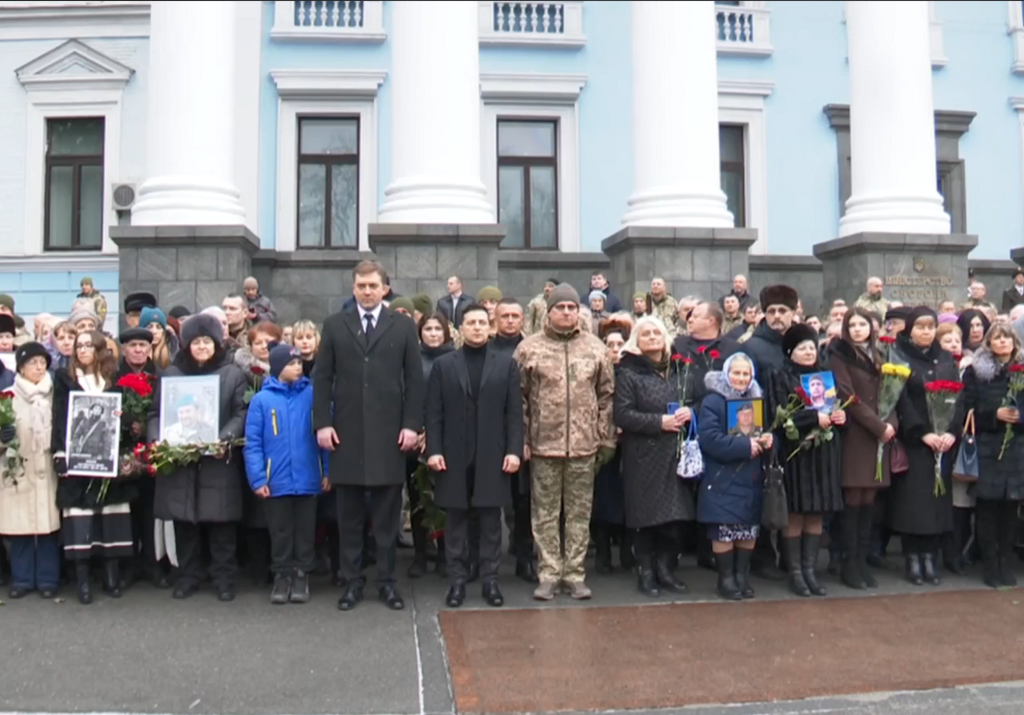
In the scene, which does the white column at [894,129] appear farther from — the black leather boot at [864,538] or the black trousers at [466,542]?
the black trousers at [466,542]

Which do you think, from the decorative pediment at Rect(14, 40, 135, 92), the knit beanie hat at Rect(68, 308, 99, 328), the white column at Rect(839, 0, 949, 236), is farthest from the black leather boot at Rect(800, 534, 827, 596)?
the decorative pediment at Rect(14, 40, 135, 92)

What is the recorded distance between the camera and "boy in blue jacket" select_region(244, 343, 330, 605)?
6711mm

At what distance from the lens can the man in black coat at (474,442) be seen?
6672mm

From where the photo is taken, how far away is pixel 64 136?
19.2 metres

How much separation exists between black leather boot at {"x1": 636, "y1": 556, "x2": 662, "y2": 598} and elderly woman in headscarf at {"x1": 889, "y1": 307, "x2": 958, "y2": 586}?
1.86 m

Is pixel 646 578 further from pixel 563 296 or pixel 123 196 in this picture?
pixel 123 196

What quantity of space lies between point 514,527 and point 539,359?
5.01ft

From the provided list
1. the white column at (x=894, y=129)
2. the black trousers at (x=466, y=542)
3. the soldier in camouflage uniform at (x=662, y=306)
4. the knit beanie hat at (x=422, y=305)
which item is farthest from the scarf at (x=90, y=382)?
the white column at (x=894, y=129)

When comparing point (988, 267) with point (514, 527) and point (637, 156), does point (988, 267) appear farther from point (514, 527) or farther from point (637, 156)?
point (514, 527)

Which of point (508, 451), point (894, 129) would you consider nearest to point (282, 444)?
point (508, 451)

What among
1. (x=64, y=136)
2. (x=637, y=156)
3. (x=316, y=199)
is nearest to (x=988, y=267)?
(x=637, y=156)

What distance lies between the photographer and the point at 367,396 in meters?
6.56

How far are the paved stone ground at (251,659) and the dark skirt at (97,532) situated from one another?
12.7 inches

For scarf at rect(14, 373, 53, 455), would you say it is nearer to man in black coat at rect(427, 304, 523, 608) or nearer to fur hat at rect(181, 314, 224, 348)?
fur hat at rect(181, 314, 224, 348)
